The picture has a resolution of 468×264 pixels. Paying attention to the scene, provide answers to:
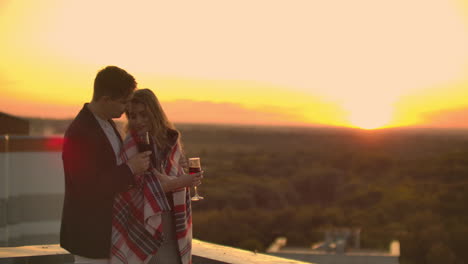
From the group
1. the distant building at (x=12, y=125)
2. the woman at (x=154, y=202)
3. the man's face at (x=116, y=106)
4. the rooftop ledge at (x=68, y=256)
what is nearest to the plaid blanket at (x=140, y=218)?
the woman at (x=154, y=202)

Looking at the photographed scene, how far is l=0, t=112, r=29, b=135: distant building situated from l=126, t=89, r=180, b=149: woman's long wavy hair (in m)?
7.43

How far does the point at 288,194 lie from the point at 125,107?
4071 cm

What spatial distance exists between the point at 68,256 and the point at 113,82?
2.03 m

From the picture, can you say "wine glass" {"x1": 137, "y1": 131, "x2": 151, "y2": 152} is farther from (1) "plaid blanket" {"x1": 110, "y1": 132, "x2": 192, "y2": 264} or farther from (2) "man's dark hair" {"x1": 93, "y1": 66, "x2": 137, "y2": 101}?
(2) "man's dark hair" {"x1": 93, "y1": 66, "x2": 137, "y2": 101}

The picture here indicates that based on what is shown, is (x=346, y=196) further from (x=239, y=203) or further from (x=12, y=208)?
(x=12, y=208)

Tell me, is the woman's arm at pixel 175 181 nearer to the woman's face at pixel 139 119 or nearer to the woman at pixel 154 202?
the woman at pixel 154 202

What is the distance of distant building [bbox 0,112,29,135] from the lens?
9469mm

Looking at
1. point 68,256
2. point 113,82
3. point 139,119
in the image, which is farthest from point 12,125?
point 113,82

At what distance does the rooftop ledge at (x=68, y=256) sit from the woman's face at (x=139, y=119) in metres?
1.78

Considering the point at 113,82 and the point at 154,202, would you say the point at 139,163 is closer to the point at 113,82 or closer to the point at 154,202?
the point at 154,202

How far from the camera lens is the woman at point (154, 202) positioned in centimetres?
244

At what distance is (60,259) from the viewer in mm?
4020

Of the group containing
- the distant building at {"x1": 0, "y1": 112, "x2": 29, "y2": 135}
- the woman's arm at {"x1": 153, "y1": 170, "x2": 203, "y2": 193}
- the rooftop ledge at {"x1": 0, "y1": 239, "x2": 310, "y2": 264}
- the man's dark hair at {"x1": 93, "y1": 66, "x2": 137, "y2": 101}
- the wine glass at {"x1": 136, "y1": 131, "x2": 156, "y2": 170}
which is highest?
the man's dark hair at {"x1": 93, "y1": 66, "x2": 137, "y2": 101}

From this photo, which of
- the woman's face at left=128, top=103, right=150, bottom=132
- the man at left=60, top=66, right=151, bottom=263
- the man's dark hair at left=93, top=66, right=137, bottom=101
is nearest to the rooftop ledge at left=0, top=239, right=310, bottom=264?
the man at left=60, top=66, right=151, bottom=263
